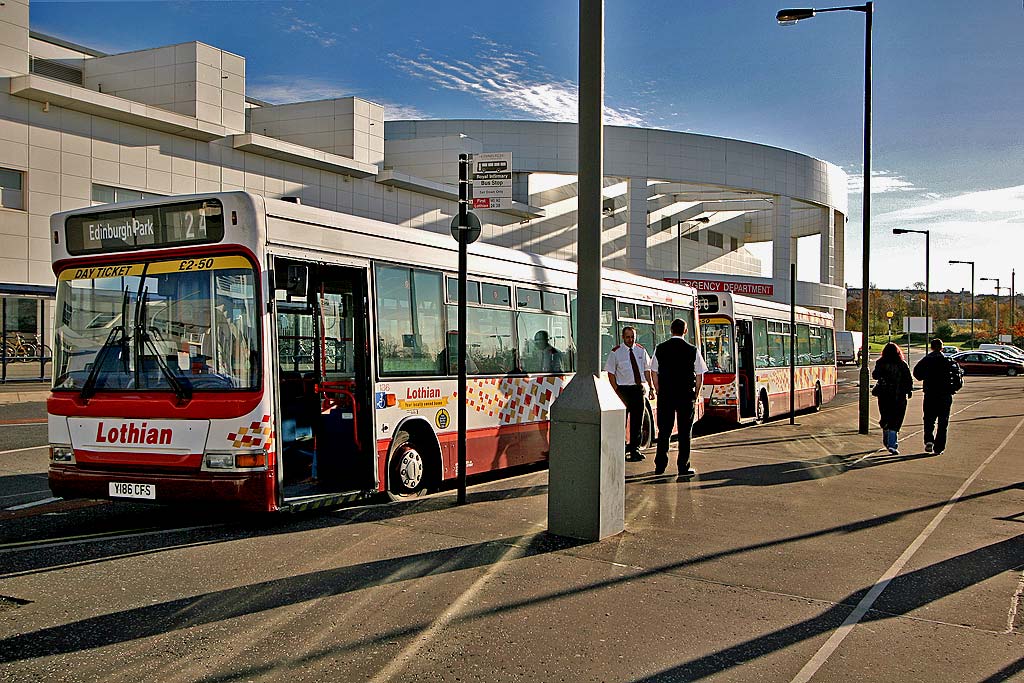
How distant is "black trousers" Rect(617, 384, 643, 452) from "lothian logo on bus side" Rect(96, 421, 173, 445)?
701 centimetres

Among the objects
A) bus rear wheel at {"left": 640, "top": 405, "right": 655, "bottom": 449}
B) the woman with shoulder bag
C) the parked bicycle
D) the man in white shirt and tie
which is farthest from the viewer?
the parked bicycle

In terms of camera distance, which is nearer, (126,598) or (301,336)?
(126,598)

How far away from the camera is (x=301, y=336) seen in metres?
9.73

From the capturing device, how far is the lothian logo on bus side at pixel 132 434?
786cm

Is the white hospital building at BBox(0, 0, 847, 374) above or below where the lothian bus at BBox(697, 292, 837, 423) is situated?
above

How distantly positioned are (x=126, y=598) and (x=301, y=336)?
13.4ft

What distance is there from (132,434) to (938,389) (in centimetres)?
1224

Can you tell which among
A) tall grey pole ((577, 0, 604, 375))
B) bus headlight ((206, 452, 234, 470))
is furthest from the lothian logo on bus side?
tall grey pole ((577, 0, 604, 375))

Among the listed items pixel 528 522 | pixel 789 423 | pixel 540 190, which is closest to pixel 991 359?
pixel 540 190

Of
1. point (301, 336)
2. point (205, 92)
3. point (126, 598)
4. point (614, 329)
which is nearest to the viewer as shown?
point (126, 598)

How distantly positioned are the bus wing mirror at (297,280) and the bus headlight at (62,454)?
236 centimetres

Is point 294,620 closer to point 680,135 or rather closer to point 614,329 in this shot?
point 614,329

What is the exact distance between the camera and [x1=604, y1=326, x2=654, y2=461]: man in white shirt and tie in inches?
516

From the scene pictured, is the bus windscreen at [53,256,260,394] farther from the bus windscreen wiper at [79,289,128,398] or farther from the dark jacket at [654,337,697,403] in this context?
the dark jacket at [654,337,697,403]
